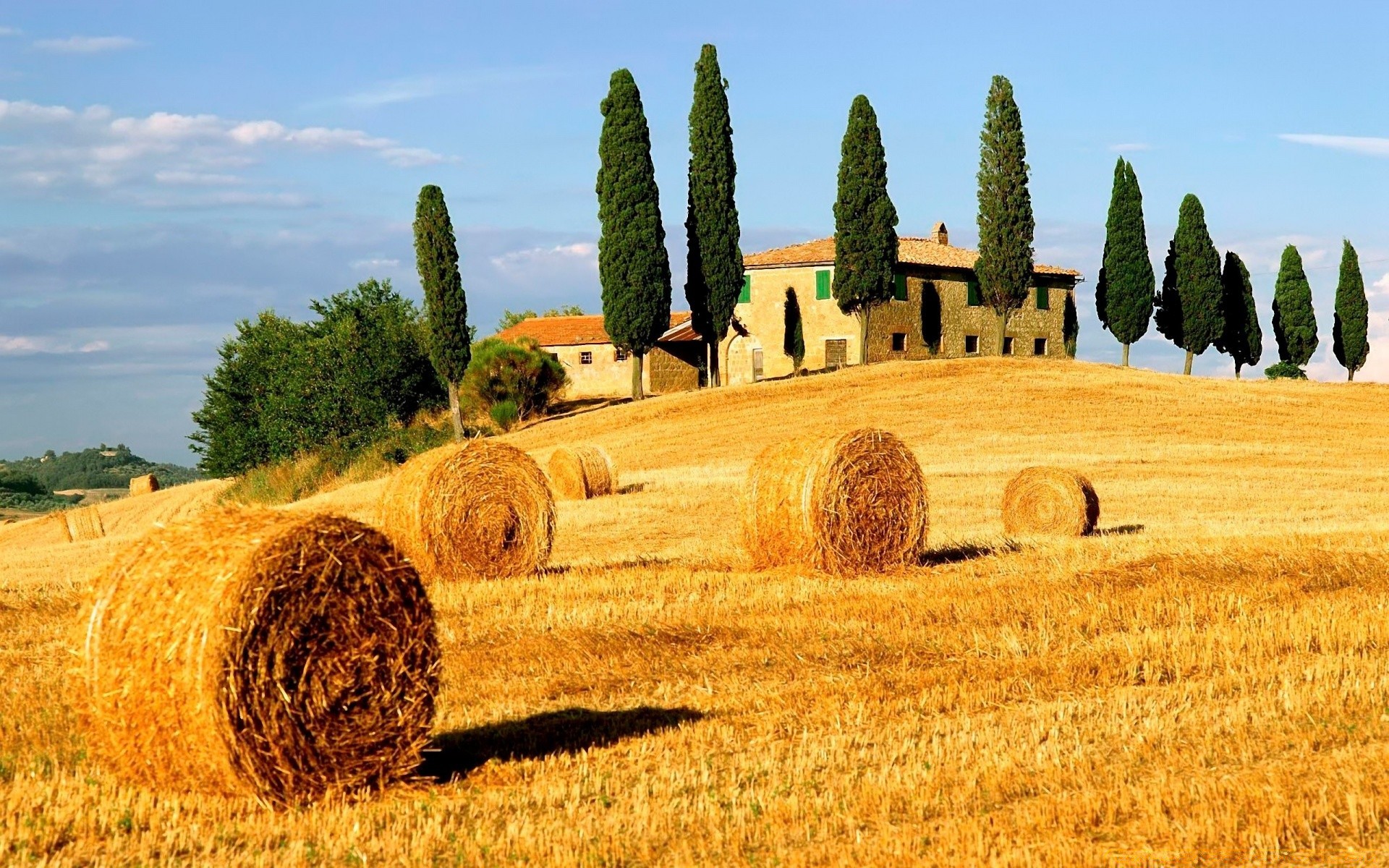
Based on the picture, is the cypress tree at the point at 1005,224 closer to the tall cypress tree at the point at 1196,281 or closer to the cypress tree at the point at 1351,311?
the tall cypress tree at the point at 1196,281

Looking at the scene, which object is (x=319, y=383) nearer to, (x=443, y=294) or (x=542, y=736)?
(x=443, y=294)

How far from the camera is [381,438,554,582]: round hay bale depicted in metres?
16.8

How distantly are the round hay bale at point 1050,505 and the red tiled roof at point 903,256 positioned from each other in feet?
131

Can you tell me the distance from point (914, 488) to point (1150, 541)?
3.88 metres

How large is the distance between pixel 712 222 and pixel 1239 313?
106 ft

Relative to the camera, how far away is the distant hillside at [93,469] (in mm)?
98812

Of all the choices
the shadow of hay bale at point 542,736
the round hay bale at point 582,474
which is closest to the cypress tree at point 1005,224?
the round hay bale at point 582,474

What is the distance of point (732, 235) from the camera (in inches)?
2217

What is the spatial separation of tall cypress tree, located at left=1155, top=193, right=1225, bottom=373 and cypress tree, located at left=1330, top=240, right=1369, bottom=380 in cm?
1381

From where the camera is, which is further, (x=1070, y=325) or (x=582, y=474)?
(x=1070, y=325)

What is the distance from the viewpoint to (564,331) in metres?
73.2

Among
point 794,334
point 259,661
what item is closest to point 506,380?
point 794,334

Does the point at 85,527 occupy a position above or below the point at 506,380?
below

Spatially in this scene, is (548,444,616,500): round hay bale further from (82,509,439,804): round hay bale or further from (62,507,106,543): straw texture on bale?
(82,509,439,804): round hay bale
